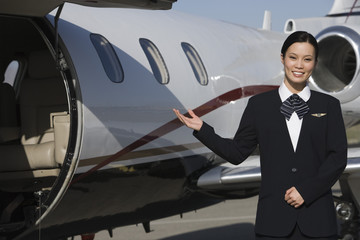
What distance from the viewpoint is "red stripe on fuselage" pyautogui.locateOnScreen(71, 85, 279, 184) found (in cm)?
651

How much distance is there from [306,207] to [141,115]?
3.54 meters

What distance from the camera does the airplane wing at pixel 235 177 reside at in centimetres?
774

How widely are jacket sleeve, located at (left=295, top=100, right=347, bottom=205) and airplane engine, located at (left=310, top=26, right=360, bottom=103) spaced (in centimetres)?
541

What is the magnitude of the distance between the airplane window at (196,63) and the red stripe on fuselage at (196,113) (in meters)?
0.29

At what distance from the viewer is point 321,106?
3684 mm

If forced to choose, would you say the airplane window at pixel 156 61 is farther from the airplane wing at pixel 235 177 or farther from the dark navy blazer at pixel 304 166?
the dark navy blazer at pixel 304 166

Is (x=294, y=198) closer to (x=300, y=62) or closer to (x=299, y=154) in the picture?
(x=299, y=154)

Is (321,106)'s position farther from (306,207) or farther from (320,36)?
(320,36)

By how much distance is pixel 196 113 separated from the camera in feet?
26.4

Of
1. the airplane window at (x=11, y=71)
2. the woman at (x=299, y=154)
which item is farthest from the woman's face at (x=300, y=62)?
the airplane window at (x=11, y=71)

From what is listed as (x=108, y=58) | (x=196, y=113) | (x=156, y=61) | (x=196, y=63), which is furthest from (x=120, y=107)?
(x=196, y=63)

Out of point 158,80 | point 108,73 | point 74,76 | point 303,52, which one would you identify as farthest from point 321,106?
point 158,80

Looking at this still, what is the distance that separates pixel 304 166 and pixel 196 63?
495 centimetres

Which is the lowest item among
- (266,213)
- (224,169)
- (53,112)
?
(224,169)
